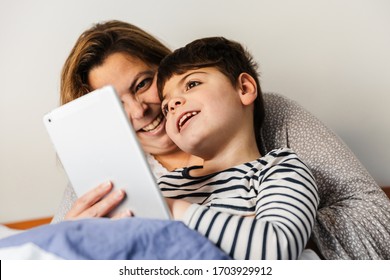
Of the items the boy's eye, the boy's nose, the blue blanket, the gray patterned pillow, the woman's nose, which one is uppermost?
the boy's eye

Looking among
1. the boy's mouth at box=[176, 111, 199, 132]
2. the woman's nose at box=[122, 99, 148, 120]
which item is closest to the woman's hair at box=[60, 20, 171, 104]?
the woman's nose at box=[122, 99, 148, 120]

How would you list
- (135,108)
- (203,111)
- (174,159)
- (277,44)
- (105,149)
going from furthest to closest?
(277,44)
(174,159)
(135,108)
(203,111)
(105,149)

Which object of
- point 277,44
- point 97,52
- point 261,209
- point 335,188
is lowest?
point 335,188

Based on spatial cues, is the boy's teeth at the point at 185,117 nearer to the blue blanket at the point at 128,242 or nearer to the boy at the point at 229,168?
the boy at the point at 229,168

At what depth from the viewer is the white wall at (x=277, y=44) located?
58.2 inches

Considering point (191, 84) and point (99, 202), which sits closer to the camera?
point (99, 202)

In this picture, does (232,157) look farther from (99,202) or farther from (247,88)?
(99,202)

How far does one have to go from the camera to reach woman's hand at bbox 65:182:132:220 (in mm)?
804

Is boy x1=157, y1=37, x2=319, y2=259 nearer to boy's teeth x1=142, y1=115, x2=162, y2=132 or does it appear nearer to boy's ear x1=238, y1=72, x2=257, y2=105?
boy's ear x1=238, y1=72, x2=257, y2=105

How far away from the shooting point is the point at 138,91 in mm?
1238

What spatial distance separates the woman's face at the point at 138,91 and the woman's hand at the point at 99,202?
398 mm

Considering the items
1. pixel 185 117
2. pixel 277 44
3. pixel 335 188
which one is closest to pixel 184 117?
pixel 185 117

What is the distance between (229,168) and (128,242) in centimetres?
34

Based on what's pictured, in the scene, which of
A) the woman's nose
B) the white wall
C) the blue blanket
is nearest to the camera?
the blue blanket
